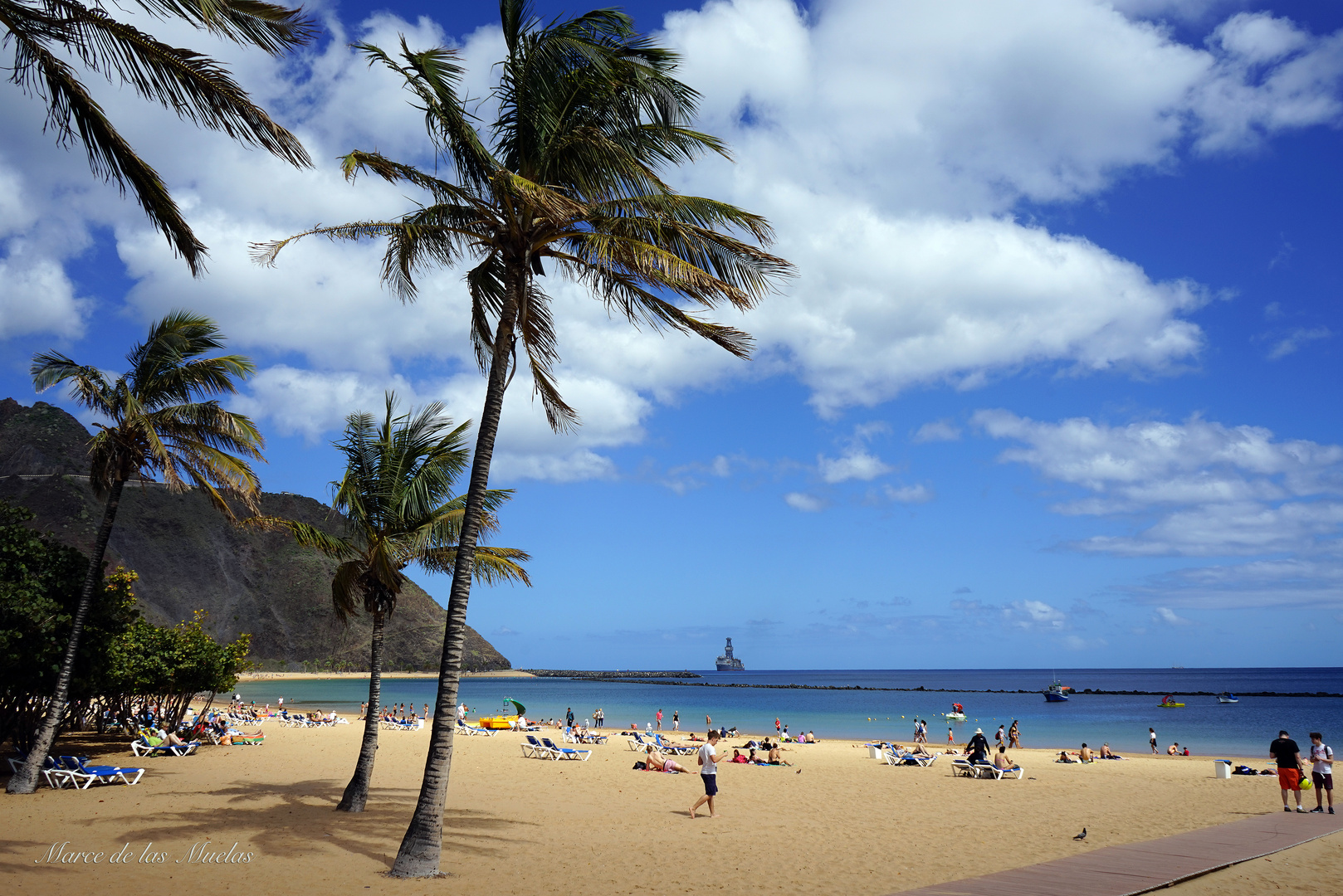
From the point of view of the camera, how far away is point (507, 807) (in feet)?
38.1

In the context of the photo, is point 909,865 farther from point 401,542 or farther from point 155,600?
point 155,600

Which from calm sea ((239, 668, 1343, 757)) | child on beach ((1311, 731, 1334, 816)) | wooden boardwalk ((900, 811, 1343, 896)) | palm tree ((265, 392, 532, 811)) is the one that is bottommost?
calm sea ((239, 668, 1343, 757))

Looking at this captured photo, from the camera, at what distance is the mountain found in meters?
83.2

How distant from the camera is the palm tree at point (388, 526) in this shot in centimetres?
1016

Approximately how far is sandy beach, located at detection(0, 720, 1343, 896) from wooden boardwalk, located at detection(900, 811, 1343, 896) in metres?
0.30

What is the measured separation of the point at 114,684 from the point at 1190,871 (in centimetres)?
1812

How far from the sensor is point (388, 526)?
1059cm

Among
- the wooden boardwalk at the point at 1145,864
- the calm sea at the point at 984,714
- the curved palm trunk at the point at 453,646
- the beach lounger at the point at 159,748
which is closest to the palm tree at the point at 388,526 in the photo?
the curved palm trunk at the point at 453,646

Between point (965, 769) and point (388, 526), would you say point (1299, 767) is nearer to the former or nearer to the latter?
point (965, 769)

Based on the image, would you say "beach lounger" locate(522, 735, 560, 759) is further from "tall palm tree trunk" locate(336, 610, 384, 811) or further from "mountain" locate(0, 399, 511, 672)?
"mountain" locate(0, 399, 511, 672)

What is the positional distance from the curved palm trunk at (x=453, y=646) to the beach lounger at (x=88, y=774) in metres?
7.82

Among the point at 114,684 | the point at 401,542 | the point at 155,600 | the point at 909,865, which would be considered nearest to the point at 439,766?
the point at 401,542

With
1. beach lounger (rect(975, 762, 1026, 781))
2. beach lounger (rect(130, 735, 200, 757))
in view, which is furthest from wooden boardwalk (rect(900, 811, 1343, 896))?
beach lounger (rect(130, 735, 200, 757))

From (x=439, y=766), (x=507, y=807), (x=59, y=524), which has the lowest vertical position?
(x=507, y=807)
